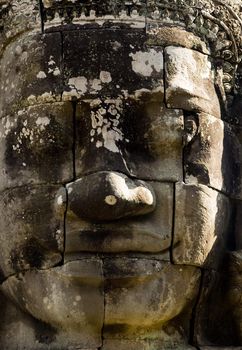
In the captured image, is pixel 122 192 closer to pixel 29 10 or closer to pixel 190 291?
pixel 190 291

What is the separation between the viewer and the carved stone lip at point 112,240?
418 inches

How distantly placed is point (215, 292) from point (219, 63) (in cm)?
174

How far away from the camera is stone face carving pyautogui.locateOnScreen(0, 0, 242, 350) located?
419 inches

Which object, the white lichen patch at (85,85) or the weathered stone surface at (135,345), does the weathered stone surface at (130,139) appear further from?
the weathered stone surface at (135,345)

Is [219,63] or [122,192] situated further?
[219,63]

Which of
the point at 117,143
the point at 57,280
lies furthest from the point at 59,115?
the point at 57,280

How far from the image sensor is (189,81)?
1109 cm

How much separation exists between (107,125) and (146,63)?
0.57 meters

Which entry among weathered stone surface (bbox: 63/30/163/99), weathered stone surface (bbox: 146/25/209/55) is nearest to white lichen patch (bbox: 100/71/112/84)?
weathered stone surface (bbox: 63/30/163/99)

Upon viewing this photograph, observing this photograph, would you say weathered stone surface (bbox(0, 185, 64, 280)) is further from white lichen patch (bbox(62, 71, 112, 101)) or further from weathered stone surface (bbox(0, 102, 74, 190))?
white lichen patch (bbox(62, 71, 112, 101))

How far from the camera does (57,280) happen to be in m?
10.7

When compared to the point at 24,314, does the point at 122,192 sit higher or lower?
higher

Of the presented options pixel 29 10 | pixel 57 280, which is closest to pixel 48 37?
pixel 29 10

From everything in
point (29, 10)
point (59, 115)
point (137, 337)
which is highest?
point (29, 10)
